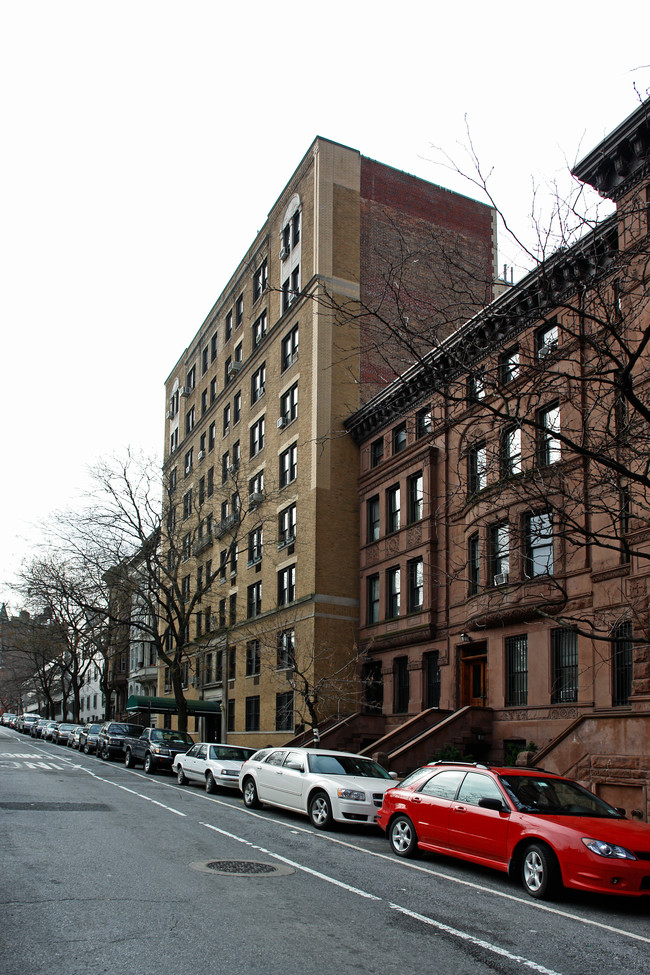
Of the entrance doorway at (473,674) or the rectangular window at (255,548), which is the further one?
the rectangular window at (255,548)

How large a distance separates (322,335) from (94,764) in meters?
19.4

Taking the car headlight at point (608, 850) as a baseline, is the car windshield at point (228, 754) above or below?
below

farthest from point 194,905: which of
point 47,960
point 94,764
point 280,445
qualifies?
point 280,445

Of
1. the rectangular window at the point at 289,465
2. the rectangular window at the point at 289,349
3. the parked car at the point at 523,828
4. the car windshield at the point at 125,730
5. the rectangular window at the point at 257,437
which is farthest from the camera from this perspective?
the rectangular window at the point at 257,437

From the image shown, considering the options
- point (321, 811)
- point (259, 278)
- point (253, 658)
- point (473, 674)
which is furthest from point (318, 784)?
point (259, 278)

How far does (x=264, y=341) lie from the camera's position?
1679 inches

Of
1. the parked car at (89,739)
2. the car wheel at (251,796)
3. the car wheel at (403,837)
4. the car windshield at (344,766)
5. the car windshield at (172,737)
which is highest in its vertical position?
the car windshield at (344,766)

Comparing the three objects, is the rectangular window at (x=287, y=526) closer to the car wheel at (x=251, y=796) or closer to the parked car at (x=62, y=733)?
the car wheel at (x=251, y=796)

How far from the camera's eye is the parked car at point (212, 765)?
2316cm

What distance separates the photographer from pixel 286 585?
1485 inches

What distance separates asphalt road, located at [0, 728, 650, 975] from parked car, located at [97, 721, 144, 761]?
23676 mm

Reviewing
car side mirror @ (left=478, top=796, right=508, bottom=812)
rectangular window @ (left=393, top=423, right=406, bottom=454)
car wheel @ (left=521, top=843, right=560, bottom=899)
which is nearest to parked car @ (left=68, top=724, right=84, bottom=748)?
rectangular window @ (left=393, top=423, right=406, bottom=454)

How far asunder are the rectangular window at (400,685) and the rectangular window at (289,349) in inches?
571

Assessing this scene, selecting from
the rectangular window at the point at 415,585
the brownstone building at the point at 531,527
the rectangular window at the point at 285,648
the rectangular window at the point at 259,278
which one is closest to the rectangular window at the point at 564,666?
the brownstone building at the point at 531,527
